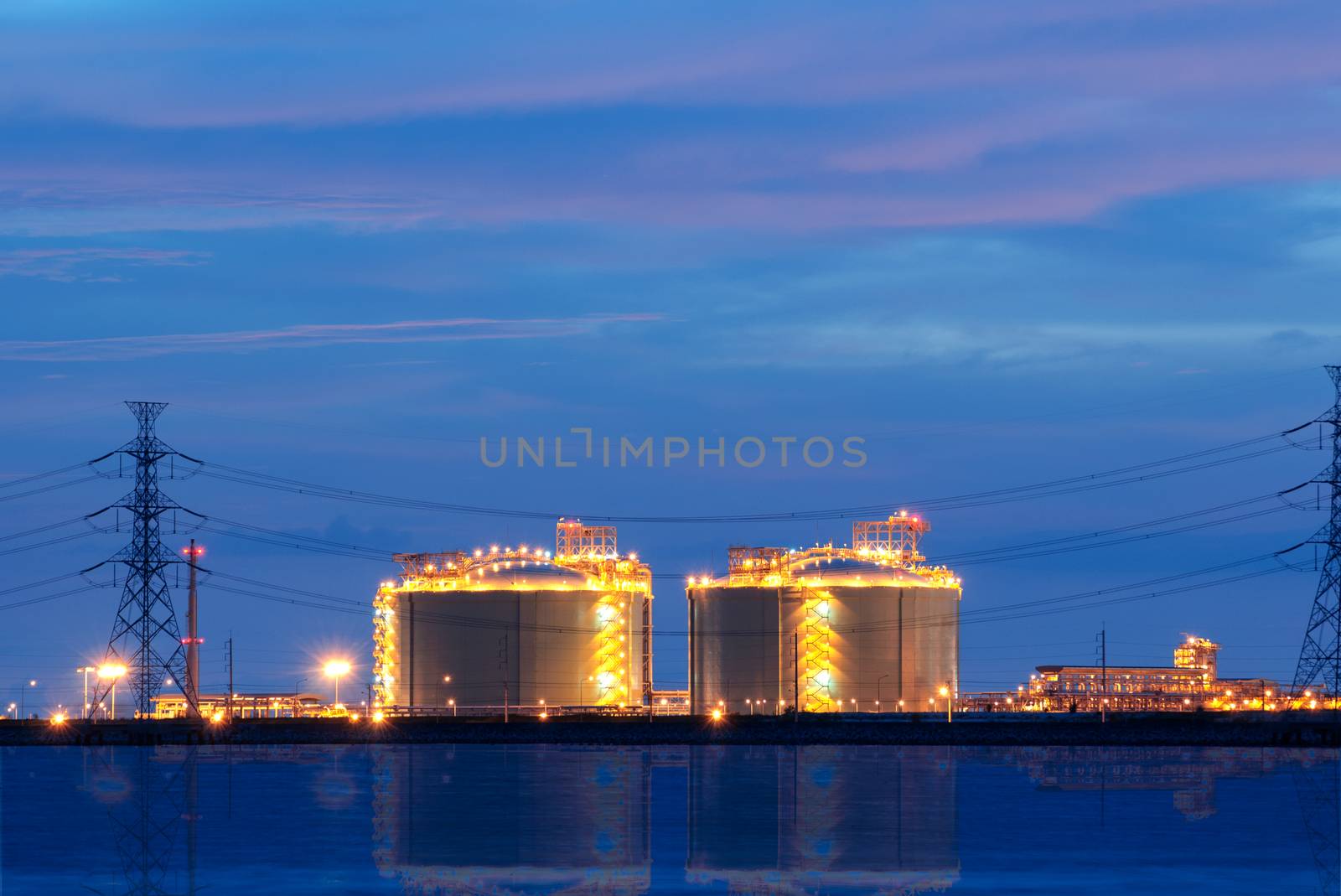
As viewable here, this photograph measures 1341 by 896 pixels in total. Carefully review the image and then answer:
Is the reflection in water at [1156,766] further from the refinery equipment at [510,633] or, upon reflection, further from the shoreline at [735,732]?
the refinery equipment at [510,633]

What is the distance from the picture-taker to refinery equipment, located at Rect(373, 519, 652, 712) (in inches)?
4392

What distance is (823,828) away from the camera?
38.1 meters

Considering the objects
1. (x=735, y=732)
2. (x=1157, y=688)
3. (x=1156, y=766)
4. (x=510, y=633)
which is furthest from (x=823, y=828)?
(x=1157, y=688)

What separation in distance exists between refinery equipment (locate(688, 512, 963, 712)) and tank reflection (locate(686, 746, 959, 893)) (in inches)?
1635

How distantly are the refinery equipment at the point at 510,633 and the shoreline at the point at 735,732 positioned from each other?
5091 mm

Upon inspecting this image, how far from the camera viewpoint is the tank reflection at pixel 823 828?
96.7 ft

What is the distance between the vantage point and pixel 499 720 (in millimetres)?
104875

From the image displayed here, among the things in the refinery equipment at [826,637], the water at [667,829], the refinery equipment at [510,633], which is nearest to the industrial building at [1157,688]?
the refinery equipment at [826,637]

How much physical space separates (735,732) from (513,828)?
62909mm

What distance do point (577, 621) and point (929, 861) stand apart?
81322 millimetres

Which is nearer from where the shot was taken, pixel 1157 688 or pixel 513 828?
pixel 513 828

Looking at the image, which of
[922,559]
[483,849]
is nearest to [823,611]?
[922,559]

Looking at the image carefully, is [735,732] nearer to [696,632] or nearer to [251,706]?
[696,632]

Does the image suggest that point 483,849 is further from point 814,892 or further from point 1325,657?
point 1325,657
